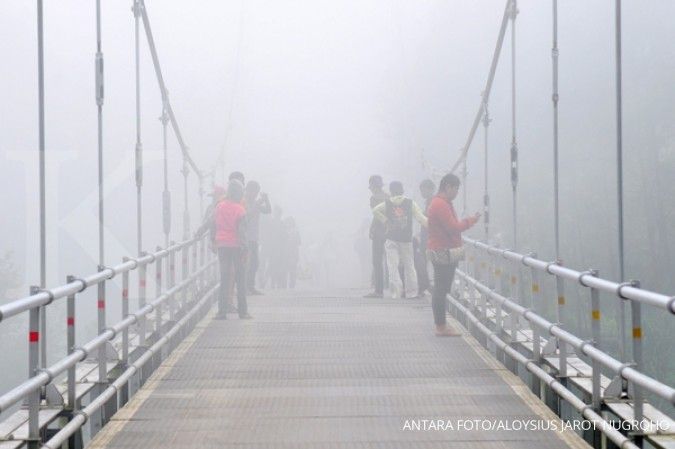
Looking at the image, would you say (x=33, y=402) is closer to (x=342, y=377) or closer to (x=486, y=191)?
(x=342, y=377)

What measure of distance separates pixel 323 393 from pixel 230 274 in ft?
17.4

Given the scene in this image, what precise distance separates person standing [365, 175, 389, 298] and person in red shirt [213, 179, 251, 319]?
246 cm

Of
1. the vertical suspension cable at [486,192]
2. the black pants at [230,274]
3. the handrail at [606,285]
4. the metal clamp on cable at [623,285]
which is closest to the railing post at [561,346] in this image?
the handrail at [606,285]

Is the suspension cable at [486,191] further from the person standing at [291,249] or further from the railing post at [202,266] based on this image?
the person standing at [291,249]

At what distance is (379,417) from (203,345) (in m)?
3.96

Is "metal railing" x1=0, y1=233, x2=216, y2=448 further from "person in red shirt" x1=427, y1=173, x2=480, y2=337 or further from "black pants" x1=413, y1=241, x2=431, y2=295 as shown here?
"black pants" x1=413, y1=241, x2=431, y2=295

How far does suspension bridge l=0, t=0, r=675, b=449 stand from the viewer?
6879 mm

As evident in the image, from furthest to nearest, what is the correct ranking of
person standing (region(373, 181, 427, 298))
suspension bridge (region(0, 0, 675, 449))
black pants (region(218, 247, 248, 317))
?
1. person standing (region(373, 181, 427, 298))
2. black pants (region(218, 247, 248, 317))
3. suspension bridge (region(0, 0, 675, 449))

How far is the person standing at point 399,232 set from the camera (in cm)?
1595

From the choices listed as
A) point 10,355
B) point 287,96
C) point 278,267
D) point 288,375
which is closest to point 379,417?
point 288,375

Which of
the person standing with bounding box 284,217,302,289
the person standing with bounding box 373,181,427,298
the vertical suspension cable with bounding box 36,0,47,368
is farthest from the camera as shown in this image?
the person standing with bounding box 284,217,302,289

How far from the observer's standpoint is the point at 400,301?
1672cm

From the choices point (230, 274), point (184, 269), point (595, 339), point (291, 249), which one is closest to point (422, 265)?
point (230, 274)

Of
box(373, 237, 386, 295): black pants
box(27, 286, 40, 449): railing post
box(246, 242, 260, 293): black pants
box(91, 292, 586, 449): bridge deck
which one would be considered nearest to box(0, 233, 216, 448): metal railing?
box(27, 286, 40, 449): railing post
